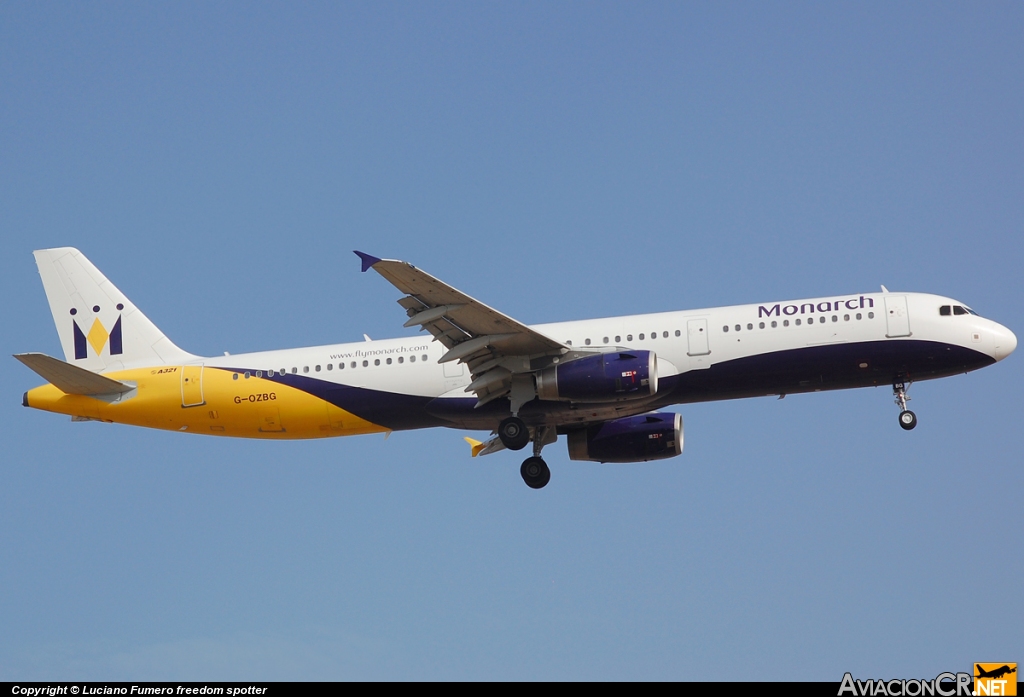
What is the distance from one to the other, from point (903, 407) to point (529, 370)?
11.8 metres

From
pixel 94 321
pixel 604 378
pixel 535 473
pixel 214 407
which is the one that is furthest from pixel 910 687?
pixel 94 321

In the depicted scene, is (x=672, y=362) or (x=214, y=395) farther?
(x=214, y=395)

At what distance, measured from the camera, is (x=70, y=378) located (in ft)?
137

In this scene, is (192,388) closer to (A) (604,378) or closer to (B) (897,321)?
(A) (604,378)

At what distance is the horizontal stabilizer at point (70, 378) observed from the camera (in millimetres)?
40094

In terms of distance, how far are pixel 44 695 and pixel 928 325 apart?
27.3 meters

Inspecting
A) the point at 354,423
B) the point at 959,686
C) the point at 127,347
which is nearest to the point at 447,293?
the point at 354,423

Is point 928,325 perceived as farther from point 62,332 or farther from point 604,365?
point 62,332

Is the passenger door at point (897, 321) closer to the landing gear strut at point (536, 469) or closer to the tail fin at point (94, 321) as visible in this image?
the landing gear strut at point (536, 469)

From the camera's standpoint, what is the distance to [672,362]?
39.7m

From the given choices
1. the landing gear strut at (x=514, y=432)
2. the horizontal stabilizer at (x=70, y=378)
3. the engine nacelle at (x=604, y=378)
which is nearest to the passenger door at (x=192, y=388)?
the horizontal stabilizer at (x=70, y=378)

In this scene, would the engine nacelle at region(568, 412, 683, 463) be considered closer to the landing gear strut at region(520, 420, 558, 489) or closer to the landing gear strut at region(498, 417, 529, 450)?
the landing gear strut at region(520, 420, 558, 489)

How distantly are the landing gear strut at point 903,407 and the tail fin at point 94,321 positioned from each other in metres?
23.5

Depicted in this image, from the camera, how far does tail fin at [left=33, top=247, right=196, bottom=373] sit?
4459 cm
